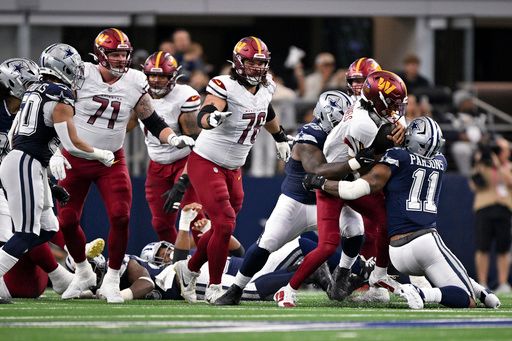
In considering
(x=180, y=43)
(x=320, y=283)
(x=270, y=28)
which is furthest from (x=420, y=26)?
(x=320, y=283)

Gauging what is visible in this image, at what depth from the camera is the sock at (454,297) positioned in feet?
30.3

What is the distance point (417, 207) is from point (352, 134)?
2.19 ft

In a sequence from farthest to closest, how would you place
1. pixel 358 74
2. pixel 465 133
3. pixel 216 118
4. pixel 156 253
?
pixel 465 133 → pixel 156 253 → pixel 358 74 → pixel 216 118

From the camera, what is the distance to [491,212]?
49.1 ft

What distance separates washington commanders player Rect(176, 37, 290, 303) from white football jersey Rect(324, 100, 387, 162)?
61 centimetres

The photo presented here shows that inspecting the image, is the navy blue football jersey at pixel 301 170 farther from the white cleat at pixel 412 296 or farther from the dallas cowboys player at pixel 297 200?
the white cleat at pixel 412 296

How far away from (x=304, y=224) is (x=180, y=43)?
5344 mm

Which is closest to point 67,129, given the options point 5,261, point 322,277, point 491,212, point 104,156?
point 104,156

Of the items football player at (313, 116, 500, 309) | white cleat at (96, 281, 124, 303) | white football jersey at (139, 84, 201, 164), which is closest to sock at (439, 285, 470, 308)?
football player at (313, 116, 500, 309)

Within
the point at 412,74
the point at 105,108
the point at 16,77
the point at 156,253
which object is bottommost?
the point at 156,253

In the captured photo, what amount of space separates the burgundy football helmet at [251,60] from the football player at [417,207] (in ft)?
3.08

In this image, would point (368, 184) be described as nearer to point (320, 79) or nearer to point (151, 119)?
point (151, 119)

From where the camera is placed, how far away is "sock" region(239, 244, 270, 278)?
960cm

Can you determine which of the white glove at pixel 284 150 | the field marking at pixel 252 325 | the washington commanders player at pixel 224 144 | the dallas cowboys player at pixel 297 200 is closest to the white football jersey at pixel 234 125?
the washington commanders player at pixel 224 144
